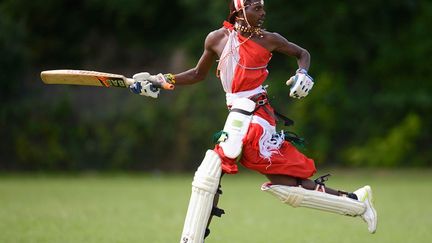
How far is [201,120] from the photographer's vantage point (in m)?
25.1

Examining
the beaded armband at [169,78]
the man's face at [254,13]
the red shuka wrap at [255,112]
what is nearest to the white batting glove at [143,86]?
the beaded armband at [169,78]

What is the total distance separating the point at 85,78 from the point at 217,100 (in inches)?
698

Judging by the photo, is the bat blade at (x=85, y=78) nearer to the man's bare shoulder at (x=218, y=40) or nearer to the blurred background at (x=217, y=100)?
the man's bare shoulder at (x=218, y=40)

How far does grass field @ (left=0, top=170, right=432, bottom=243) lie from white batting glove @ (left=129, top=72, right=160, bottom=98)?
7.66 feet

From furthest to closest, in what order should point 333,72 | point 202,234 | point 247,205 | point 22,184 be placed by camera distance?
point 333,72 → point 22,184 → point 247,205 → point 202,234

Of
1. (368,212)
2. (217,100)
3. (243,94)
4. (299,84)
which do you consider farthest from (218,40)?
(217,100)

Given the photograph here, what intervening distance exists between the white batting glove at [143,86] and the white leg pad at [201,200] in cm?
99

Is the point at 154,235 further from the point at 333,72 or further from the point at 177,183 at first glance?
the point at 333,72

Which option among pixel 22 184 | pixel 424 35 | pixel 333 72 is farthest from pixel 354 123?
pixel 22 184

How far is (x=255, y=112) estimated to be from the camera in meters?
7.59

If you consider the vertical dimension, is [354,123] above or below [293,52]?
above

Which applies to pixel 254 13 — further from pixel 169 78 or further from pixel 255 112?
pixel 169 78

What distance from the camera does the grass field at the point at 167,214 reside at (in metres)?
10.1

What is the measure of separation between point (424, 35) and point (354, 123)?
3632 mm
